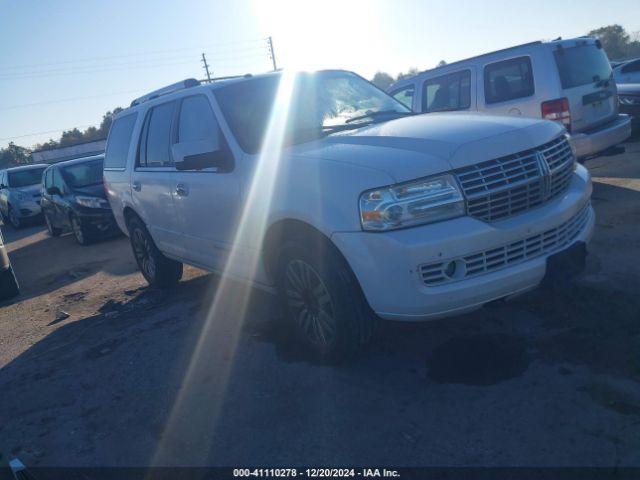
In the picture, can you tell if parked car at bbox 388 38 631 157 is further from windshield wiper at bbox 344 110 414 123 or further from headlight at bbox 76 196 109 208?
headlight at bbox 76 196 109 208

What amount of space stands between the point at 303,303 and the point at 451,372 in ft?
3.48

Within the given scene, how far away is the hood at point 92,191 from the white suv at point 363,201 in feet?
21.2

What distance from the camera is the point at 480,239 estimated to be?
119 inches

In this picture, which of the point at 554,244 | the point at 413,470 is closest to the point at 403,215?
the point at 554,244

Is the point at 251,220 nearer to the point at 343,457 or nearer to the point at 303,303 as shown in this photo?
the point at 303,303

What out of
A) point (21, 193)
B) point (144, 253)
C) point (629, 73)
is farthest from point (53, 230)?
point (629, 73)

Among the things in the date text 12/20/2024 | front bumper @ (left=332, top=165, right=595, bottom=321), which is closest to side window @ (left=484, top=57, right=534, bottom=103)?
front bumper @ (left=332, top=165, right=595, bottom=321)

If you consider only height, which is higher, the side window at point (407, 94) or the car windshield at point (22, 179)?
the side window at point (407, 94)

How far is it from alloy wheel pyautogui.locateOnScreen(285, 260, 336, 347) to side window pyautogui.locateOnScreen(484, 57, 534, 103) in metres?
5.06

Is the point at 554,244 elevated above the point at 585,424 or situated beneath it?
elevated above

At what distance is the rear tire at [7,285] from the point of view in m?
7.38

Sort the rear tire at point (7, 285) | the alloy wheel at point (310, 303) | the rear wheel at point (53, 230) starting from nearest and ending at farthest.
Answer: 1. the alloy wheel at point (310, 303)
2. the rear tire at point (7, 285)
3. the rear wheel at point (53, 230)

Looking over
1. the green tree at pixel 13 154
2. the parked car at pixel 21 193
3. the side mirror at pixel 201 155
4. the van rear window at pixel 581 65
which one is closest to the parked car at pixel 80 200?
the parked car at pixel 21 193

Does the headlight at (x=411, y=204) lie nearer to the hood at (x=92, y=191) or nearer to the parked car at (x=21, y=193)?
the hood at (x=92, y=191)
